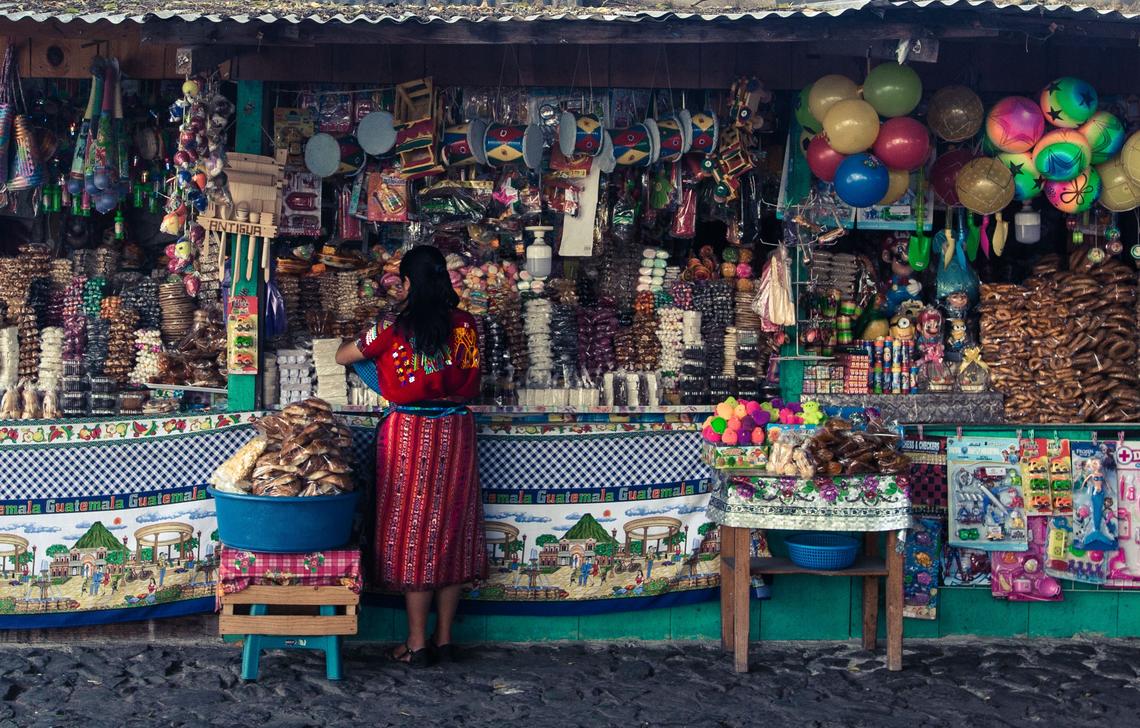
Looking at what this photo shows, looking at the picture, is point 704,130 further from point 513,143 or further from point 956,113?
point 956,113

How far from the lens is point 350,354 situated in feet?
19.6

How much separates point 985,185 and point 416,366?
307 cm

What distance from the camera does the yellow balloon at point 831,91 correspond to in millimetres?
6332

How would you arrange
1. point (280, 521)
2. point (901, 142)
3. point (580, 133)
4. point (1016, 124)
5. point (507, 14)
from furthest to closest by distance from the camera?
point (580, 133) < point (1016, 124) < point (901, 142) < point (507, 14) < point (280, 521)

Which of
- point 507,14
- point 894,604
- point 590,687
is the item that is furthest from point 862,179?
point 590,687

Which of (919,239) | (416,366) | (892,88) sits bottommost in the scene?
(416,366)

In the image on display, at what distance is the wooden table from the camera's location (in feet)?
19.4

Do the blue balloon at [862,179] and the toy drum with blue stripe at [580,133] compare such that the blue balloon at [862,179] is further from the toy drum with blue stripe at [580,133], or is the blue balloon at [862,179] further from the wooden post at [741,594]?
the wooden post at [741,594]

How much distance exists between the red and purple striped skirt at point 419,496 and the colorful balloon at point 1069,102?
131 inches

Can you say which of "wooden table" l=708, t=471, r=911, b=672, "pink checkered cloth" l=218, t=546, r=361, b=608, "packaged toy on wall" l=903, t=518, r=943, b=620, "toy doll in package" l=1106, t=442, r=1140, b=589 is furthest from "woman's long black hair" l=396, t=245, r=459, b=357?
"toy doll in package" l=1106, t=442, r=1140, b=589

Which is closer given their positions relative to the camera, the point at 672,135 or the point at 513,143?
the point at 513,143

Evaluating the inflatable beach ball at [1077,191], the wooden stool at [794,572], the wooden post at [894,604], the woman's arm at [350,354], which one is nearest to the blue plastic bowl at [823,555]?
the wooden stool at [794,572]

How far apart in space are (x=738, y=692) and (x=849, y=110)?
2.84 metres

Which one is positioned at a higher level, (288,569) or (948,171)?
(948,171)
